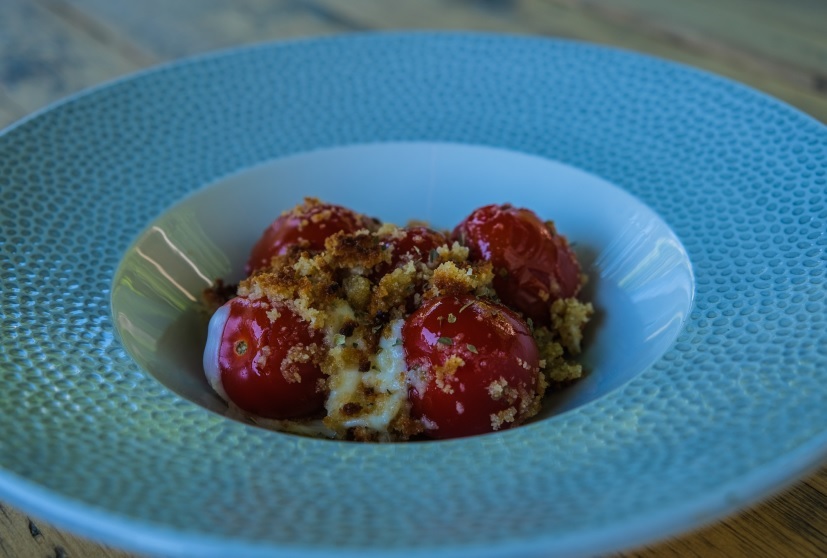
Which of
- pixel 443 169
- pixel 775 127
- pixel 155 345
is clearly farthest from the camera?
pixel 443 169

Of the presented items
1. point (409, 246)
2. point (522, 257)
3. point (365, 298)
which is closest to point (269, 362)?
point (365, 298)

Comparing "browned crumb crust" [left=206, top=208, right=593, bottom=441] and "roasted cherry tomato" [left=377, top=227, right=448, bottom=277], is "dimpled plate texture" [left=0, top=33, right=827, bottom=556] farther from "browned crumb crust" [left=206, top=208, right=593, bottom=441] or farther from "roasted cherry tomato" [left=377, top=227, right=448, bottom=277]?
"roasted cherry tomato" [left=377, top=227, right=448, bottom=277]

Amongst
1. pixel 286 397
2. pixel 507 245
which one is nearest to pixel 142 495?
pixel 286 397

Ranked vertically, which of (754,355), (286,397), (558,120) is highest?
(558,120)

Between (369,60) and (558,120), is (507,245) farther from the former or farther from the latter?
(369,60)

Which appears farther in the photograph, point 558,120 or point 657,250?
point 558,120

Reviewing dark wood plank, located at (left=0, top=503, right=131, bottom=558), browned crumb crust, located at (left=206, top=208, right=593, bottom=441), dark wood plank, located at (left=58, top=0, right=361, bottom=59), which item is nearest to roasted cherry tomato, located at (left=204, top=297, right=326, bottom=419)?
browned crumb crust, located at (left=206, top=208, right=593, bottom=441)

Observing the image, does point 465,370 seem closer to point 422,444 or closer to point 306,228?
point 422,444
